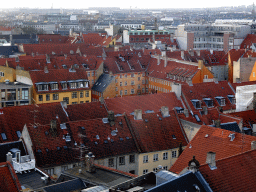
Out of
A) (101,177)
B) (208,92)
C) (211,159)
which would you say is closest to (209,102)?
(208,92)

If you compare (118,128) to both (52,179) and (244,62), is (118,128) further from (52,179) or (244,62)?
(244,62)

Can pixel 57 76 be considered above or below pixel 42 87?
above

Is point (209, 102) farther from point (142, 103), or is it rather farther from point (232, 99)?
point (142, 103)

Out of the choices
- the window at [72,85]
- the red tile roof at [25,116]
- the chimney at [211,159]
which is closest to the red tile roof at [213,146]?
the chimney at [211,159]

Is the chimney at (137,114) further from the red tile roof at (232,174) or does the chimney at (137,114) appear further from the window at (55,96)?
the window at (55,96)

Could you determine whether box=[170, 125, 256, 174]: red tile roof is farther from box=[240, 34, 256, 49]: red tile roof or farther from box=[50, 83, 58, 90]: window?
box=[240, 34, 256, 49]: red tile roof

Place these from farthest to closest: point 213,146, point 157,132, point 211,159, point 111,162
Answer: point 157,132, point 111,162, point 213,146, point 211,159

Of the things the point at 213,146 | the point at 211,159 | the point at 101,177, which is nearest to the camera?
the point at 211,159
